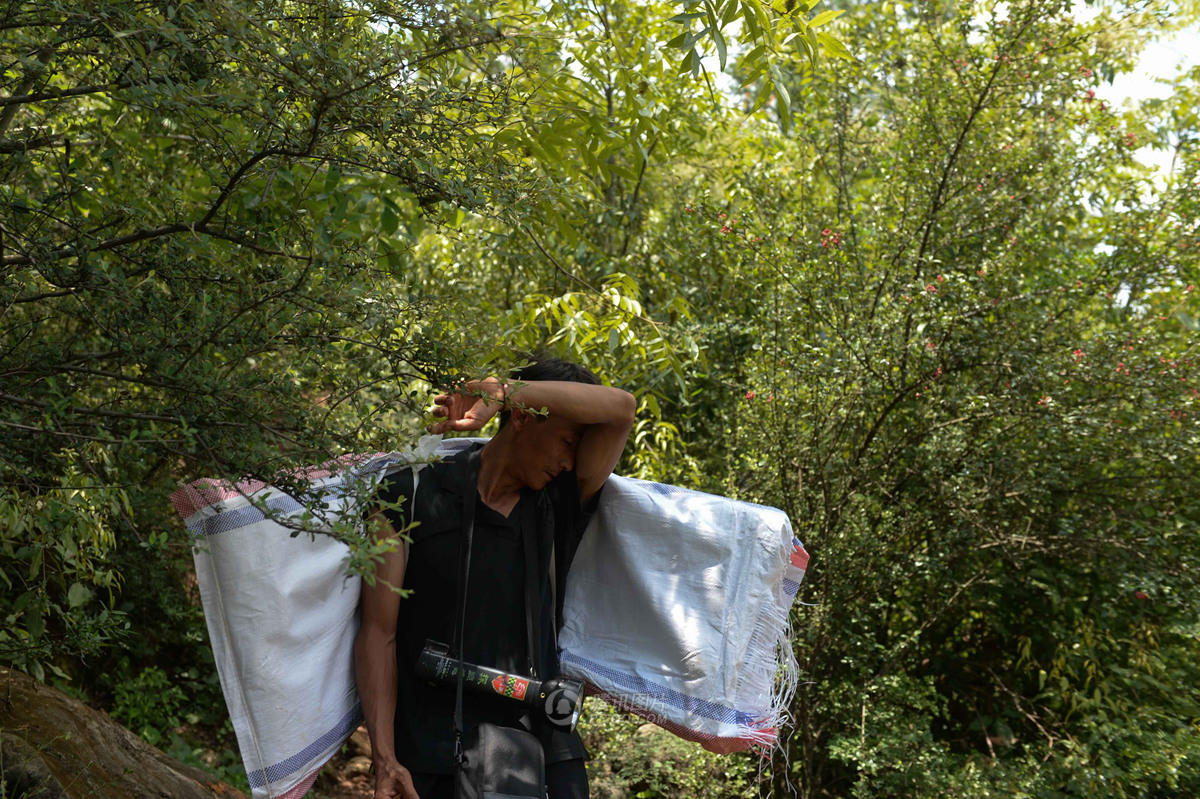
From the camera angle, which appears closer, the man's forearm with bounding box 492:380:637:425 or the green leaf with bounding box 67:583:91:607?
the green leaf with bounding box 67:583:91:607

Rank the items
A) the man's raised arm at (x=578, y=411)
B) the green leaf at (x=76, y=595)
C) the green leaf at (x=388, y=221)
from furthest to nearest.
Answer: the green leaf at (x=388, y=221)
the man's raised arm at (x=578, y=411)
the green leaf at (x=76, y=595)

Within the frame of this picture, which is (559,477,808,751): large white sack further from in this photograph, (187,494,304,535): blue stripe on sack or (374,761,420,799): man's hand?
(187,494,304,535): blue stripe on sack

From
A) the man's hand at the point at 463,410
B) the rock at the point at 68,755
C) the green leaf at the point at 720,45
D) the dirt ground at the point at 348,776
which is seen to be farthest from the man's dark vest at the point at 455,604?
the dirt ground at the point at 348,776

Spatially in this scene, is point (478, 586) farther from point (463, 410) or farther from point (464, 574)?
point (463, 410)

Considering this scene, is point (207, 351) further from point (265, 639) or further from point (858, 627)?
point (858, 627)

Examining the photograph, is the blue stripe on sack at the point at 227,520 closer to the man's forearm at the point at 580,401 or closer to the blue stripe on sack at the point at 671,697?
the man's forearm at the point at 580,401

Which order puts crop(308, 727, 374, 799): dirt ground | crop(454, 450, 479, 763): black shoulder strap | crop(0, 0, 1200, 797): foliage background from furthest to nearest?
crop(308, 727, 374, 799): dirt ground
crop(0, 0, 1200, 797): foliage background
crop(454, 450, 479, 763): black shoulder strap

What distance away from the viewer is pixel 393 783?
2.67 m

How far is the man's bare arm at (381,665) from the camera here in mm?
2699

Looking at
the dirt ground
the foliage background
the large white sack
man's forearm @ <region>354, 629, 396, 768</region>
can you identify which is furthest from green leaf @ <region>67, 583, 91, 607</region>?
the dirt ground

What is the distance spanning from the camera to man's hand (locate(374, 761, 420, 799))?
8.72 feet

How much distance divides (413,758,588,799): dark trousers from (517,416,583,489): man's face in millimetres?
780

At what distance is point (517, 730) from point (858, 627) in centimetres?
276

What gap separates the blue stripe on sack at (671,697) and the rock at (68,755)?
1526 mm
